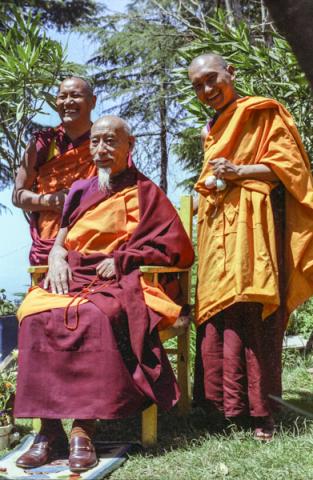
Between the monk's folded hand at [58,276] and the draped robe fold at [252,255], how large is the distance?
788 mm

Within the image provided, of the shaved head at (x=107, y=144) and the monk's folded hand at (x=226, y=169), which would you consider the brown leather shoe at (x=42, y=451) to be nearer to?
the shaved head at (x=107, y=144)

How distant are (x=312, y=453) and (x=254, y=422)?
628mm

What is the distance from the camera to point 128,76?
46.6 feet

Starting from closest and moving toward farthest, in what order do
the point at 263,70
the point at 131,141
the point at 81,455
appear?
1. the point at 81,455
2. the point at 131,141
3. the point at 263,70

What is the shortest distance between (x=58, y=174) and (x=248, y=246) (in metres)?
1.43

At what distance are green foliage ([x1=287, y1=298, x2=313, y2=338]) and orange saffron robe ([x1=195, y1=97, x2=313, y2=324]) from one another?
129 inches

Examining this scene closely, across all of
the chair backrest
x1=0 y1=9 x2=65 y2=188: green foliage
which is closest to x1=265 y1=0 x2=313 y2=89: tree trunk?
the chair backrest

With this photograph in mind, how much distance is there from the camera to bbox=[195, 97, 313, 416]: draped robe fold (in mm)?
3545

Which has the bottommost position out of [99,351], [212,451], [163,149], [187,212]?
[212,451]

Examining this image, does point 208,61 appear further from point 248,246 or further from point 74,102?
point 248,246

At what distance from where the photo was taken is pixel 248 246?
354cm

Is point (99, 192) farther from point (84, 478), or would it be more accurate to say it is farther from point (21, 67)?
point (21, 67)

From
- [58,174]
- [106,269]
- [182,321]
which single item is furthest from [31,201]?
[182,321]

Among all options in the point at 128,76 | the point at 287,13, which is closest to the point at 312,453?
the point at 287,13
